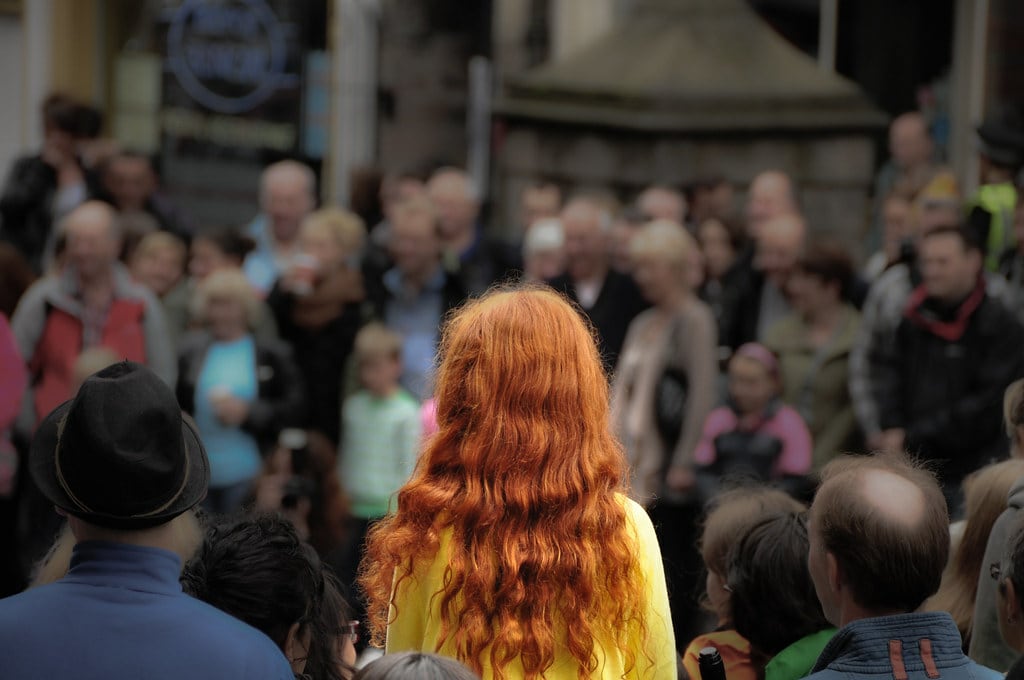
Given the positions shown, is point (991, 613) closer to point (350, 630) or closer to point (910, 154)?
point (350, 630)

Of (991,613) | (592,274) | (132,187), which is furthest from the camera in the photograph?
(132,187)

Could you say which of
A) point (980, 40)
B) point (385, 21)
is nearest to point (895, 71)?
point (980, 40)

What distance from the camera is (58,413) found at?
127 inches

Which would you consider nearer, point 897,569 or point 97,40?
point 897,569

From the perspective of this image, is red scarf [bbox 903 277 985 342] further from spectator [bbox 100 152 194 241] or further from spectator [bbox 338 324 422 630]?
spectator [bbox 100 152 194 241]

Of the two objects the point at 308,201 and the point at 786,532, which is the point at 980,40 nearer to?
the point at 308,201

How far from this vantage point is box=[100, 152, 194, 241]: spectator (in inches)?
374

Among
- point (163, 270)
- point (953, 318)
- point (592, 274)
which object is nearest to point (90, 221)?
point (163, 270)

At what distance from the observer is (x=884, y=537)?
332 centimetres

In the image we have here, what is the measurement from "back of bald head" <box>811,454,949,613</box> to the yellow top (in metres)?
0.34

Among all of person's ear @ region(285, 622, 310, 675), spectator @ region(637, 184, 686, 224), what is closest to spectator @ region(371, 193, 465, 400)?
spectator @ region(637, 184, 686, 224)

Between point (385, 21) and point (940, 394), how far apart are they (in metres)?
8.53

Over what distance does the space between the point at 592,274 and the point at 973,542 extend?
421 centimetres

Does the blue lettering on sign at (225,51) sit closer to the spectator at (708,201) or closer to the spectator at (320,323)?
the spectator at (708,201)
